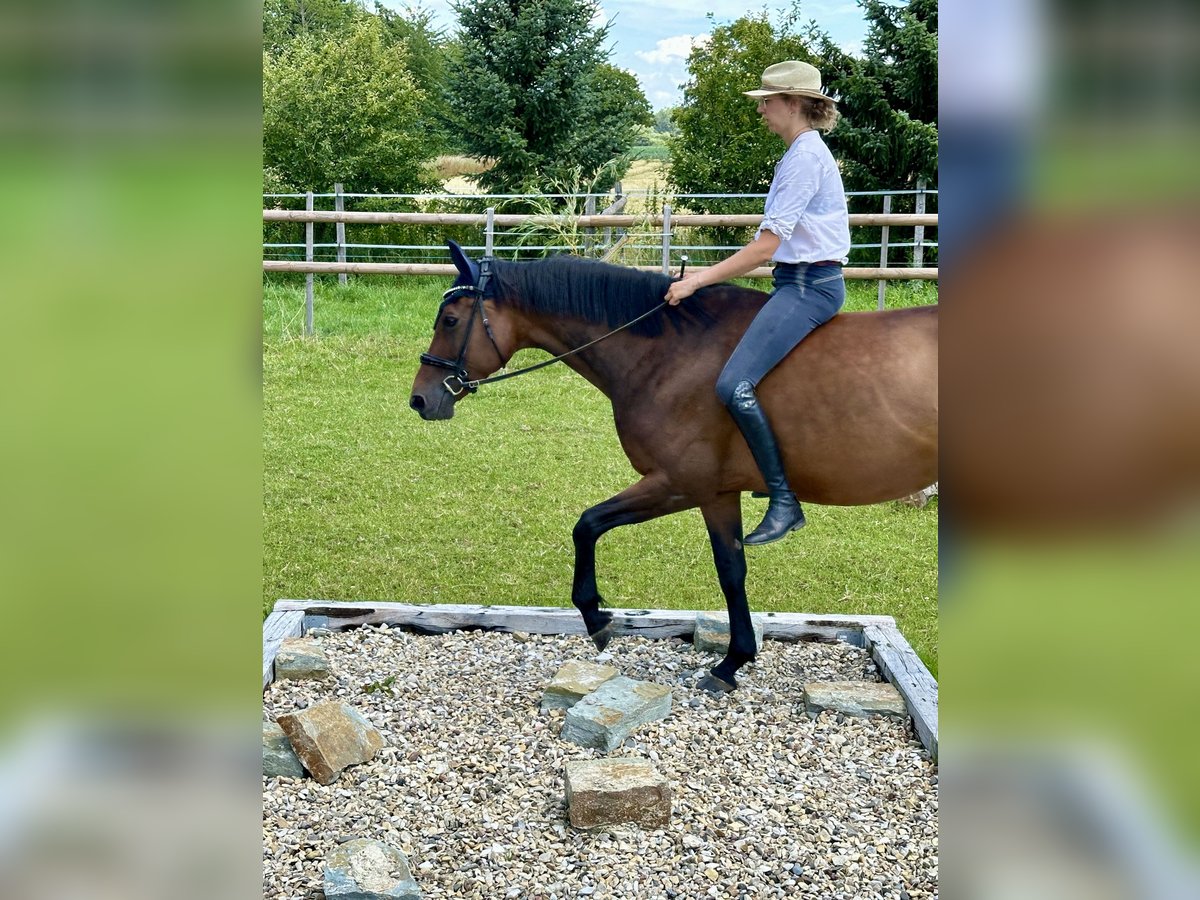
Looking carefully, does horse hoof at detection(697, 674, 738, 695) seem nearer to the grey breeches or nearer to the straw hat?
the grey breeches

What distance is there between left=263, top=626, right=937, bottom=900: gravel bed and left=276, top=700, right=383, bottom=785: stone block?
6cm

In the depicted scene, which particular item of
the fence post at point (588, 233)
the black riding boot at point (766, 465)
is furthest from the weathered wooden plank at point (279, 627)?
the fence post at point (588, 233)

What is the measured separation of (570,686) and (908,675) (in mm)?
1392

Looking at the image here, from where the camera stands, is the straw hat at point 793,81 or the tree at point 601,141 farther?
the tree at point 601,141

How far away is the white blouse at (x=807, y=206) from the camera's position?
352 centimetres

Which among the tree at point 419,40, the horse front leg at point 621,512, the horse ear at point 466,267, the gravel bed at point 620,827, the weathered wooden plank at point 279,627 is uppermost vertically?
the tree at point 419,40

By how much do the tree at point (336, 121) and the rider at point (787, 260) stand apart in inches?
643

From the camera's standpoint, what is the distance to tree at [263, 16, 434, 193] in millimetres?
18500

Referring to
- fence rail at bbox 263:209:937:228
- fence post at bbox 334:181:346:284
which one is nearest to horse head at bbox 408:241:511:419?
fence rail at bbox 263:209:937:228

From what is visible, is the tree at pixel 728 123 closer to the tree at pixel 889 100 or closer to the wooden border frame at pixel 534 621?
the tree at pixel 889 100
